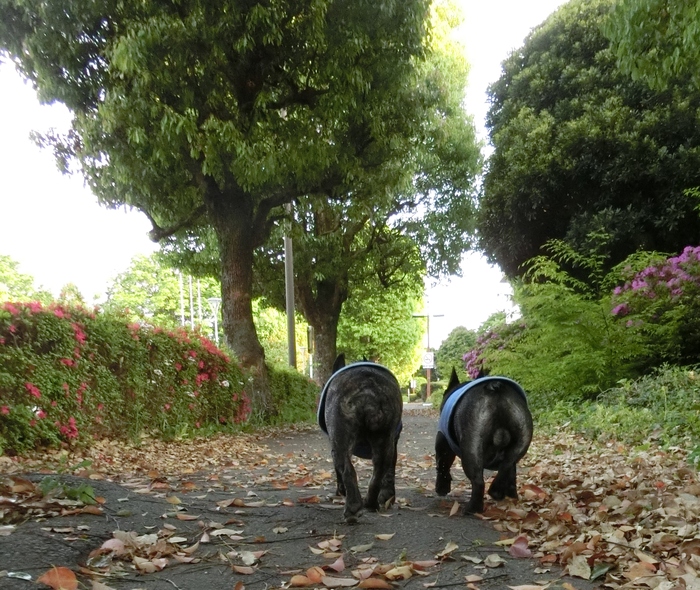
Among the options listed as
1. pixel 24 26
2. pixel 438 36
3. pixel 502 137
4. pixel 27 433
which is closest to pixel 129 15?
pixel 24 26

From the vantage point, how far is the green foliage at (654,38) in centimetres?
700

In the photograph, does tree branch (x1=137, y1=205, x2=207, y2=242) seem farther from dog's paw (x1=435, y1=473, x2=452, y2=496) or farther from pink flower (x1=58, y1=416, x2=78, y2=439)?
dog's paw (x1=435, y1=473, x2=452, y2=496)

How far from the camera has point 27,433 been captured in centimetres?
648

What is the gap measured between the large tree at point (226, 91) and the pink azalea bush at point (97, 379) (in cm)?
228

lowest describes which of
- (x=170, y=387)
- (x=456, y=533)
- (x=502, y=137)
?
(x=456, y=533)

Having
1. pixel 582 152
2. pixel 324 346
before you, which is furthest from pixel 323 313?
pixel 582 152

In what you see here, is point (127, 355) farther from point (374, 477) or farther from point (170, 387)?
point (374, 477)

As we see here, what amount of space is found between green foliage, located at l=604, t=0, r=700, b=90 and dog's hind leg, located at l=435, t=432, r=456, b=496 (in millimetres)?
4749

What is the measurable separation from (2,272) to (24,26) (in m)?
32.2

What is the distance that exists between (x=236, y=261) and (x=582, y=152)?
9.51m

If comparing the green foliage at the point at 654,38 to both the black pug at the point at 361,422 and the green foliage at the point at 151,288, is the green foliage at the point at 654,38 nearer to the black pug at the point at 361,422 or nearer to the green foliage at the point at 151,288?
the black pug at the point at 361,422

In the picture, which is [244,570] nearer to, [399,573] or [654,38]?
[399,573]

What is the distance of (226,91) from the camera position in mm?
11945

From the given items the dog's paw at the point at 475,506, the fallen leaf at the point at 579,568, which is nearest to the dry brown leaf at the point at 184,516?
the dog's paw at the point at 475,506
